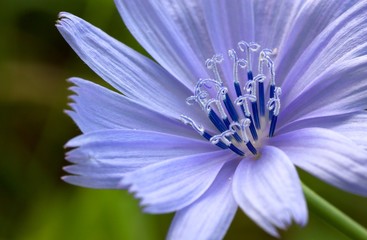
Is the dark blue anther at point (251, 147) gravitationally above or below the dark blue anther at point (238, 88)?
below

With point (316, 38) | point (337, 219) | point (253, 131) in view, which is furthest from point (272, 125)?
point (337, 219)

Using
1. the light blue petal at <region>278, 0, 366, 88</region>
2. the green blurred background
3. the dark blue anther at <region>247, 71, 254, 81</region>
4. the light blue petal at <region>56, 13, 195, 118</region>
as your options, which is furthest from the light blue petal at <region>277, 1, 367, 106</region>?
the green blurred background

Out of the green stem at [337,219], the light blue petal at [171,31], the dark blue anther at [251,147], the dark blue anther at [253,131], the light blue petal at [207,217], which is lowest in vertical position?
the light blue petal at [207,217]

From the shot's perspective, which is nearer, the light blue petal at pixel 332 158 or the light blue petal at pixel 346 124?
the light blue petal at pixel 332 158

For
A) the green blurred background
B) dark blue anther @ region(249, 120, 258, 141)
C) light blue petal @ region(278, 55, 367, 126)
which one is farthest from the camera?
the green blurred background

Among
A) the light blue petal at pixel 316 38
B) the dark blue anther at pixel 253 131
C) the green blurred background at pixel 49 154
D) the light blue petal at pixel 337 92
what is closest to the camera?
the light blue petal at pixel 337 92

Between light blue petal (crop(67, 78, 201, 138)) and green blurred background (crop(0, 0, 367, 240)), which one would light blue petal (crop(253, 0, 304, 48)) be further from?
green blurred background (crop(0, 0, 367, 240))

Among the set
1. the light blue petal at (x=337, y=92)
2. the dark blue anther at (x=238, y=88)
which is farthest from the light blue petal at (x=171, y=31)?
the light blue petal at (x=337, y=92)

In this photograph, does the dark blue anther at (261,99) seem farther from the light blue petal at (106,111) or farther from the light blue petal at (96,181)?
the light blue petal at (96,181)

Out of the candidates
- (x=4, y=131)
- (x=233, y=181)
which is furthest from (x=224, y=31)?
(x=4, y=131)
